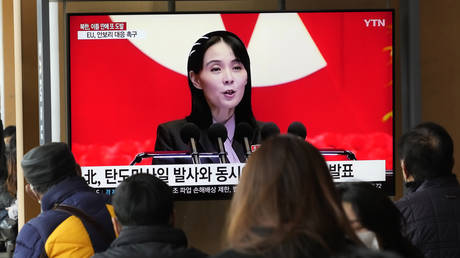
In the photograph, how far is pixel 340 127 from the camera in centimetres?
523

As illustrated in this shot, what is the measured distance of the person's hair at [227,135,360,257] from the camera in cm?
159

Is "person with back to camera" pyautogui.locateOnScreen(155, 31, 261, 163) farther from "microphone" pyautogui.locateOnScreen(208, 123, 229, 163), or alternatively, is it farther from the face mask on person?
the face mask on person

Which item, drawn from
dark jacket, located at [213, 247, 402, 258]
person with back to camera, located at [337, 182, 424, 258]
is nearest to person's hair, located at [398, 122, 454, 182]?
person with back to camera, located at [337, 182, 424, 258]

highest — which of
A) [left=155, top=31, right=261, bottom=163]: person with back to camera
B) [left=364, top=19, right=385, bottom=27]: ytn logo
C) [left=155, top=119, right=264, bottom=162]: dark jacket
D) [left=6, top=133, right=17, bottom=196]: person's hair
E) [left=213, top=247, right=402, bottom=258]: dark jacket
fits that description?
[left=364, top=19, right=385, bottom=27]: ytn logo

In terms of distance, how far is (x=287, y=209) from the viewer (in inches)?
63.8

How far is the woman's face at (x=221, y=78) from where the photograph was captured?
5.17 meters

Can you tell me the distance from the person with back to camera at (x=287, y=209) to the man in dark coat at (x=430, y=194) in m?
1.58

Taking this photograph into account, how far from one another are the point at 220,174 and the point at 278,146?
11.4ft

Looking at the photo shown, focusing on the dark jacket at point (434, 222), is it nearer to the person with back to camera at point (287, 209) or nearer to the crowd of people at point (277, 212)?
the crowd of people at point (277, 212)

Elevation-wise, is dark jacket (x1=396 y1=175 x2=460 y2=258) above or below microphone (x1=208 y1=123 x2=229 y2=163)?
below

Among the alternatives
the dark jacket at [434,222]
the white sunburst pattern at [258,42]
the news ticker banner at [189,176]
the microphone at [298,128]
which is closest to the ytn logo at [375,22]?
the white sunburst pattern at [258,42]

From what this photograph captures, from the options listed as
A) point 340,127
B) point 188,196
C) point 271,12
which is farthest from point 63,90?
point 340,127

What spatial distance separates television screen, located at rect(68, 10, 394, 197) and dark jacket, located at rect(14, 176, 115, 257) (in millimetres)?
2038

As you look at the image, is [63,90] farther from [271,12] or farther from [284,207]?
[284,207]
